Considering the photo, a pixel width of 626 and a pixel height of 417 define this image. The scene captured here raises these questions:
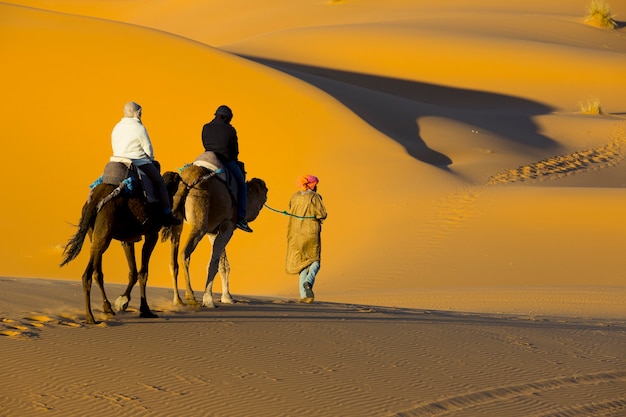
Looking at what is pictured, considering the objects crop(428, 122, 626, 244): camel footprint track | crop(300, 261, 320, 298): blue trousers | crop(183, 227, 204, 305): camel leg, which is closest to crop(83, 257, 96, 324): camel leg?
crop(183, 227, 204, 305): camel leg

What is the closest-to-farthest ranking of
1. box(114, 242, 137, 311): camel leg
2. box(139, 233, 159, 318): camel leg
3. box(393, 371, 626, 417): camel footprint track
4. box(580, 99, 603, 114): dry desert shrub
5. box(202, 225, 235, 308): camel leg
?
box(393, 371, 626, 417): camel footprint track → box(139, 233, 159, 318): camel leg → box(114, 242, 137, 311): camel leg → box(202, 225, 235, 308): camel leg → box(580, 99, 603, 114): dry desert shrub

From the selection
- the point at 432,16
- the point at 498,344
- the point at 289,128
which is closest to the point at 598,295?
the point at 498,344

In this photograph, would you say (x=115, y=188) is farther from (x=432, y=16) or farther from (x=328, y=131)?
(x=432, y=16)

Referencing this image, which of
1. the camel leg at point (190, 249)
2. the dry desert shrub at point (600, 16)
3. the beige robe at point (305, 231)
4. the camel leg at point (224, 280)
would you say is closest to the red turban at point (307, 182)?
the beige robe at point (305, 231)

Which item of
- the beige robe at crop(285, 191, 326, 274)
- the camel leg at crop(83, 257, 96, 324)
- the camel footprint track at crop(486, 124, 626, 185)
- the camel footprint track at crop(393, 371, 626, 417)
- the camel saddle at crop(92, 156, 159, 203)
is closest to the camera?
the camel footprint track at crop(393, 371, 626, 417)

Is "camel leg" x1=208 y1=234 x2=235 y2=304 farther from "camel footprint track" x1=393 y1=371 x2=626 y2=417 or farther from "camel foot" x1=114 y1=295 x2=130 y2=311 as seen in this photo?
"camel footprint track" x1=393 y1=371 x2=626 y2=417

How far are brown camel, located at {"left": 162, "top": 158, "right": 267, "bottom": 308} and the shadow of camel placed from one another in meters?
14.3

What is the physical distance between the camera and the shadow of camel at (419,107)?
29266mm

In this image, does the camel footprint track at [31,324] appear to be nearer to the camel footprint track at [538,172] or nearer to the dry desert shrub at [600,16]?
the camel footprint track at [538,172]

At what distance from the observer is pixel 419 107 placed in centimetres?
3269

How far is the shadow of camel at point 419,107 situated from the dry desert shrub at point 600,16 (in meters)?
14.4

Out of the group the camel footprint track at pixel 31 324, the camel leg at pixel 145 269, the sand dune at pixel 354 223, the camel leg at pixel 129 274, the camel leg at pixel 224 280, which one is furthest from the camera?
the camel leg at pixel 224 280

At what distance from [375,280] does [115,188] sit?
9.69 meters

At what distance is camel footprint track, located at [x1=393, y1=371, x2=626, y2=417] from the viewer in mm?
8945
